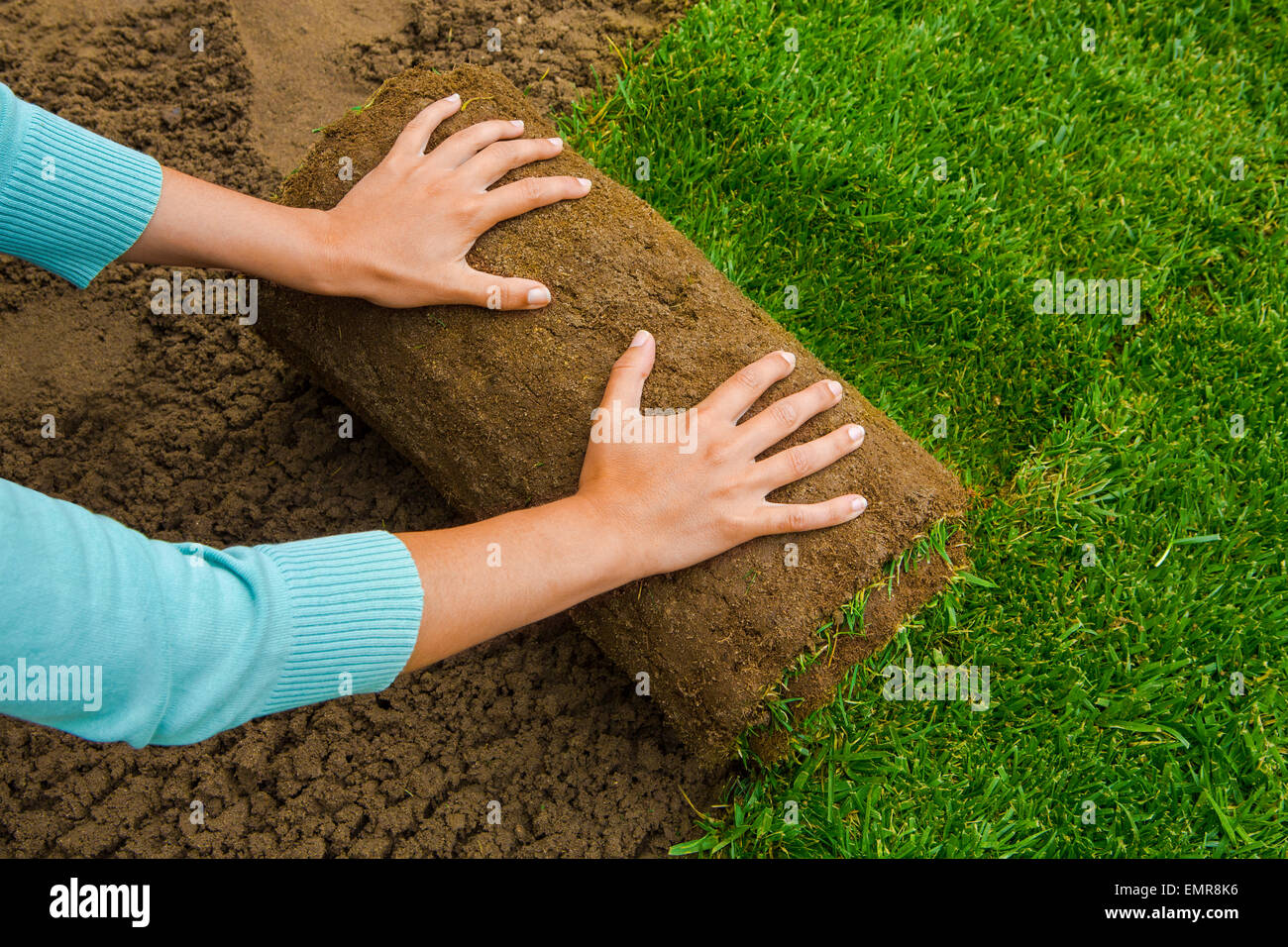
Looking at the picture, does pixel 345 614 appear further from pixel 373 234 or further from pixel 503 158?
pixel 503 158

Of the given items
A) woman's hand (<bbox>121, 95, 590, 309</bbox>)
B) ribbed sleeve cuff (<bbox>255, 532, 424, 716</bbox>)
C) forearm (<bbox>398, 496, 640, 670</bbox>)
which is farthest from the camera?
woman's hand (<bbox>121, 95, 590, 309</bbox>)

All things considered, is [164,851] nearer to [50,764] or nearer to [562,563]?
[50,764]

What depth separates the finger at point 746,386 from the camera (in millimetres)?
2021

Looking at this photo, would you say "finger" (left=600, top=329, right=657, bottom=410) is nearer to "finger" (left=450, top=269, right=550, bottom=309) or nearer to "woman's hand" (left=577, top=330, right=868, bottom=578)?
"woman's hand" (left=577, top=330, right=868, bottom=578)

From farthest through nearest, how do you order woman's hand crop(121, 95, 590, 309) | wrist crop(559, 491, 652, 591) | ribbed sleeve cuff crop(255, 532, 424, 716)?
woman's hand crop(121, 95, 590, 309)
wrist crop(559, 491, 652, 591)
ribbed sleeve cuff crop(255, 532, 424, 716)

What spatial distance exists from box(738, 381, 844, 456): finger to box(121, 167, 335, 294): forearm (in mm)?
1115

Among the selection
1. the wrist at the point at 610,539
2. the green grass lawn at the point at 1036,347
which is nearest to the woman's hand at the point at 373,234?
the wrist at the point at 610,539

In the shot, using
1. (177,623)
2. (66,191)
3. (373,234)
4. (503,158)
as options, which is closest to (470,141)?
(503,158)

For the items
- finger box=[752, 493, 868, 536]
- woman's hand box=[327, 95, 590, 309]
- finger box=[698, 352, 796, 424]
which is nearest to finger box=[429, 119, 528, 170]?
woman's hand box=[327, 95, 590, 309]

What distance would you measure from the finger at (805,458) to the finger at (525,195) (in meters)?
0.90

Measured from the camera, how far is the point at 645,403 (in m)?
2.08

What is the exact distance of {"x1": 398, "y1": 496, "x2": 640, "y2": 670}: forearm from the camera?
1659mm

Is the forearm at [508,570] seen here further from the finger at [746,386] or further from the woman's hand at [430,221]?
the woman's hand at [430,221]

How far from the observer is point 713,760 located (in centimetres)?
219
